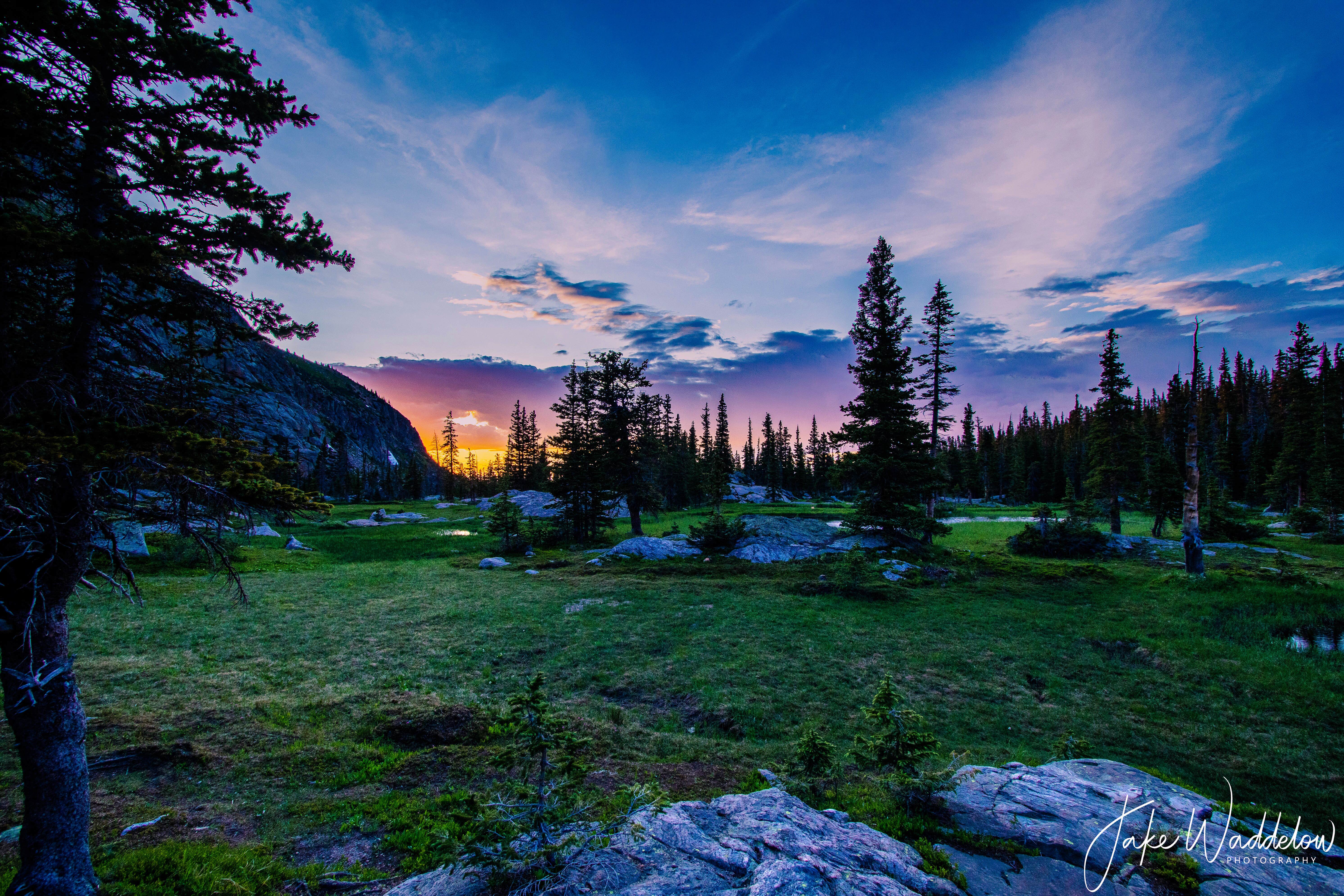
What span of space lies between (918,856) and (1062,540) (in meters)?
28.4

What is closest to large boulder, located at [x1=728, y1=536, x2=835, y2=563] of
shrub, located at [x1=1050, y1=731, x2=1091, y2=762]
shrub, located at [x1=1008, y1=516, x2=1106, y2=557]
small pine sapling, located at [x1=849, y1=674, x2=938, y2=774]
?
shrub, located at [x1=1008, y1=516, x2=1106, y2=557]

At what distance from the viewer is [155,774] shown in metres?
6.85

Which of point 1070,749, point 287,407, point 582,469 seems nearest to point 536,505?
point 582,469

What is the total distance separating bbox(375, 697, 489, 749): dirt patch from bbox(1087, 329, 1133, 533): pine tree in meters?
39.8

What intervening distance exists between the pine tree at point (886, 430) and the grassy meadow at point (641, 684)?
187 inches

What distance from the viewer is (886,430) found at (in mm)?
25297

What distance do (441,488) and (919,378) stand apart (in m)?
150

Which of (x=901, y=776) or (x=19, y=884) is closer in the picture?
(x=19, y=884)

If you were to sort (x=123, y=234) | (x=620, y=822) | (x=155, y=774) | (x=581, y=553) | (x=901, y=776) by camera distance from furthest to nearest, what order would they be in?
(x=581, y=553) < (x=155, y=774) < (x=901, y=776) < (x=123, y=234) < (x=620, y=822)

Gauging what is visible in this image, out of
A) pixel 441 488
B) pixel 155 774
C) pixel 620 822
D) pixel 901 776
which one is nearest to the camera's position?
pixel 620 822

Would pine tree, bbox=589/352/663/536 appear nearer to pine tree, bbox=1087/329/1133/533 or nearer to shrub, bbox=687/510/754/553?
shrub, bbox=687/510/754/553

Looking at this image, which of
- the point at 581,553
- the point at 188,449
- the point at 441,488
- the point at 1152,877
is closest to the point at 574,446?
the point at 581,553

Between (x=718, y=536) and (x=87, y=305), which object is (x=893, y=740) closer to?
(x=87, y=305)

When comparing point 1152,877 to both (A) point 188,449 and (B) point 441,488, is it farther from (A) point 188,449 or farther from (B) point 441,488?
(B) point 441,488
